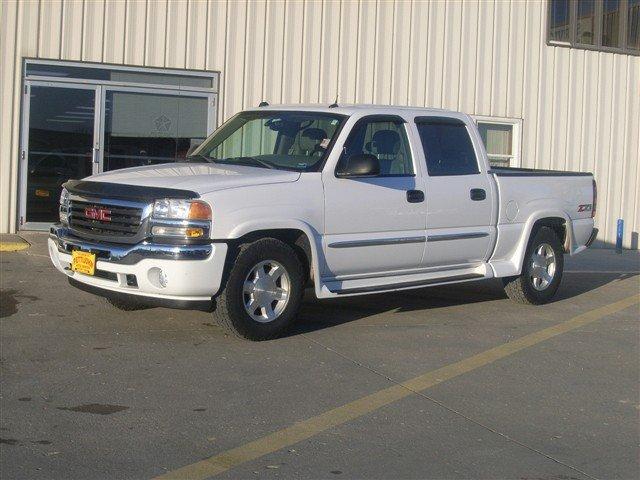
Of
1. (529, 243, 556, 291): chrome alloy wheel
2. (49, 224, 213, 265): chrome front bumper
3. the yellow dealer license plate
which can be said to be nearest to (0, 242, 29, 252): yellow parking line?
the yellow dealer license plate

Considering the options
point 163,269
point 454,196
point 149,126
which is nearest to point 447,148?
point 454,196

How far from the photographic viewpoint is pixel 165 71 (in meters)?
14.6

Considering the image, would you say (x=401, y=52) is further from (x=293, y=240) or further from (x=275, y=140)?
(x=293, y=240)

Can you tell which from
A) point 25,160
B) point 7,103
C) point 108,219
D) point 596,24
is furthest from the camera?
point 596,24

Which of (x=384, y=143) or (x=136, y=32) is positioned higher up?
(x=136, y=32)

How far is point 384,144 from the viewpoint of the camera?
8828 millimetres

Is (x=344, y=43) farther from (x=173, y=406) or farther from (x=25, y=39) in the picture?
(x=173, y=406)

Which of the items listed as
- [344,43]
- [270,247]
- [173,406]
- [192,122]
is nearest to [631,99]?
[344,43]

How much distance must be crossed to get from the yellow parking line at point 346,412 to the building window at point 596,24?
9500 millimetres

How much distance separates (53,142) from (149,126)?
1.40 metres

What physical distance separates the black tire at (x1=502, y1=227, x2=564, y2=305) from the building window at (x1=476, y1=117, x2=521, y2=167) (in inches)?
271

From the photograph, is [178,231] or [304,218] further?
[304,218]

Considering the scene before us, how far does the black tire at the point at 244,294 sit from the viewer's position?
7.59 m

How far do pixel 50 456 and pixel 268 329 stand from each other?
288cm
